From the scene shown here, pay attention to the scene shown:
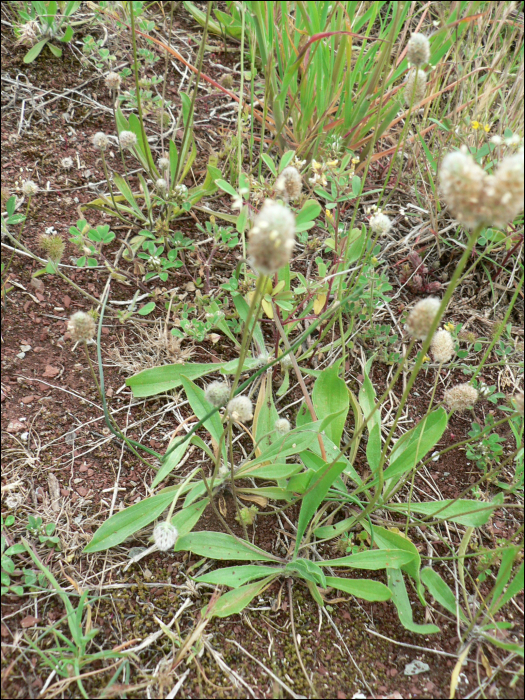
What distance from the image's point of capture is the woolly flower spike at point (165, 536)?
1.49 meters

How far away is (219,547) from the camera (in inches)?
65.8

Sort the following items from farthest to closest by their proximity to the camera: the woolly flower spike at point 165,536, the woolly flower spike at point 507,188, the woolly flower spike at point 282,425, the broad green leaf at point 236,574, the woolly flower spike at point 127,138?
the woolly flower spike at point 127,138, the woolly flower spike at point 282,425, the broad green leaf at point 236,574, the woolly flower spike at point 165,536, the woolly flower spike at point 507,188

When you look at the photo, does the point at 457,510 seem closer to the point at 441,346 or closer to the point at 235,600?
the point at 441,346

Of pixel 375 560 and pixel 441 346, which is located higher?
pixel 441 346

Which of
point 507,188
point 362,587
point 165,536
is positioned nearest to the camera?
point 507,188

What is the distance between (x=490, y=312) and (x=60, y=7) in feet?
8.58

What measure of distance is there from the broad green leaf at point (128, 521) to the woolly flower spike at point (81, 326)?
22.4 inches

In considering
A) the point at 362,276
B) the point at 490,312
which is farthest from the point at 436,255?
the point at 362,276

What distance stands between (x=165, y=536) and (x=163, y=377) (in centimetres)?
67

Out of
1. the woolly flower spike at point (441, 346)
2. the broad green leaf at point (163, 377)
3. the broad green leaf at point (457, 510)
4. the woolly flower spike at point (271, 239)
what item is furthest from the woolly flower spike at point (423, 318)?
the broad green leaf at point (163, 377)

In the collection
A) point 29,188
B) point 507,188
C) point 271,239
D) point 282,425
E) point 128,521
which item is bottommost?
point 128,521

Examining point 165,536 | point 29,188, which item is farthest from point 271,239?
point 29,188

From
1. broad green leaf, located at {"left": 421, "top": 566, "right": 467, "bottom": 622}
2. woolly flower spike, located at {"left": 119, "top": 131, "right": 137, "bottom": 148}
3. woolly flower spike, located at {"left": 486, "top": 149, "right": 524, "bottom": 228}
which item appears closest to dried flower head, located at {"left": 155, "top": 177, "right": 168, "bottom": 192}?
woolly flower spike, located at {"left": 119, "top": 131, "right": 137, "bottom": 148}

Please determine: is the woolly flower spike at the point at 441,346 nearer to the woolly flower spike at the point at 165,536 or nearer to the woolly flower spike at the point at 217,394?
the woolly flower spike at the point at 217,394
